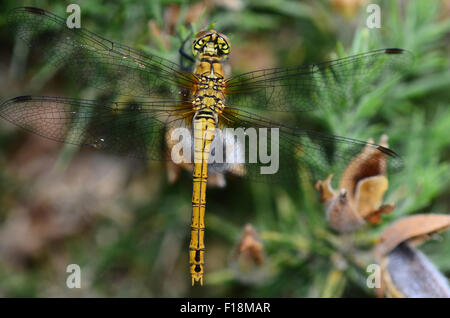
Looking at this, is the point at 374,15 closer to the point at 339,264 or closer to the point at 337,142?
the point at 337,142

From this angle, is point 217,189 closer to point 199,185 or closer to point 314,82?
point 199,185

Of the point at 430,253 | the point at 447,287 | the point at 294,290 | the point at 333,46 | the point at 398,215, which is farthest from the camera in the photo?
the point at 333,46

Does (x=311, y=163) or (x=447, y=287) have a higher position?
(x=311, y=163)

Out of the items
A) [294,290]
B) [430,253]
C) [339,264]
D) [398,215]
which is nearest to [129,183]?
[294,290]

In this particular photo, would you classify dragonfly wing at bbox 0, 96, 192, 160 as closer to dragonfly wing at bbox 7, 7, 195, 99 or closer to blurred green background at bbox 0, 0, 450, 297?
dragonfly wing at bbox 7, 7, 195, 99

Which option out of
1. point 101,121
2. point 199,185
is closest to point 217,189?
point 199,185

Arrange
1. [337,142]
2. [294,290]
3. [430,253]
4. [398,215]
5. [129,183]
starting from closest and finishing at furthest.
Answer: [337,142]
[398,215]
[294,290]
[430,253]
[129,183]

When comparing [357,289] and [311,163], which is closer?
[311,163]
